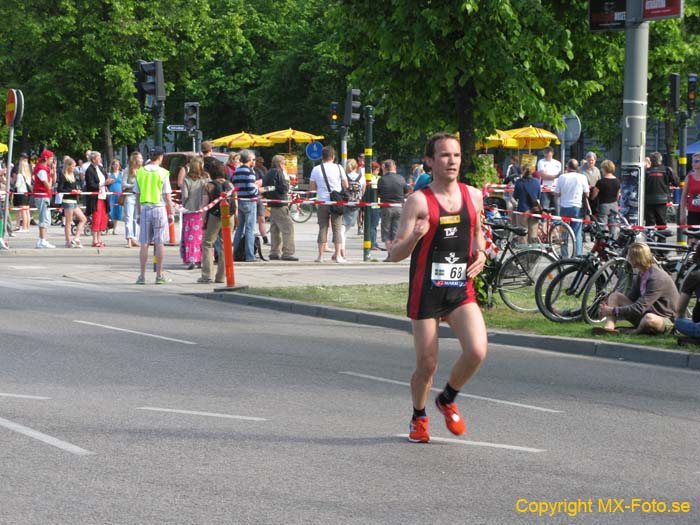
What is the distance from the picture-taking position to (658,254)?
13.8 metres

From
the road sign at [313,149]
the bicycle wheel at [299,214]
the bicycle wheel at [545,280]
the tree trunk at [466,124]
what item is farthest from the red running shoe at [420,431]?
the road sign at [313,149]

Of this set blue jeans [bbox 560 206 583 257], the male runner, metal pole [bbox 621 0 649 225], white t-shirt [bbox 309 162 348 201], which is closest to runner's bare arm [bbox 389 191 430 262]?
the male runner

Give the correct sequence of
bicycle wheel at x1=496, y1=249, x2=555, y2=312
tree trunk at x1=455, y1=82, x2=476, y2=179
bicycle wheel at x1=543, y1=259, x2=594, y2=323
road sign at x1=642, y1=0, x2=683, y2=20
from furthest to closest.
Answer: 1. tree trunk at x1=455, y1=82, x2=476, y2=179
2. bicycle wheel at x1=496, y1=249, x2=555, y2=312
3. bicycle wheel at x1=543, y1=259, x2=594, y2=323
4. road sign at x1=642, y1=0, x2=683, y2=20

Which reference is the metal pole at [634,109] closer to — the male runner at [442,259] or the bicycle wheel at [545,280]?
the bicycle wheel at [545,280]

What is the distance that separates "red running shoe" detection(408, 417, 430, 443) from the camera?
7.50 m

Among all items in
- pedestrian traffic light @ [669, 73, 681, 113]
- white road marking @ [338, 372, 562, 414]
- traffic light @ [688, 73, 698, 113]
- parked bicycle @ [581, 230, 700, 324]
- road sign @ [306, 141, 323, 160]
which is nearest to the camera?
white road marking @ [338, 372, 562, 414]

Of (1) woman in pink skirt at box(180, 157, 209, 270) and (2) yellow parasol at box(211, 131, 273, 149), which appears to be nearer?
(1) woman in pink skirt at box(180, 157, 209, 270)

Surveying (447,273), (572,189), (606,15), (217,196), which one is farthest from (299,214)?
(447,273)

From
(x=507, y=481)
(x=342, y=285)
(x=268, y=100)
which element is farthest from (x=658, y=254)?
(x=268, y=100)

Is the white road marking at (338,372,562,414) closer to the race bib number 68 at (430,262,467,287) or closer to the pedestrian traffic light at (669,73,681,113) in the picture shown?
the race bib number 68 at (430,262,467,287)

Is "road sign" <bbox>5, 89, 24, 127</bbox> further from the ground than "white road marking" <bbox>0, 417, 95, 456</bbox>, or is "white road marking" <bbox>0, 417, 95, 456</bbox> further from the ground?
"road sign" <bbox>5, 89, 24, 127</bbox>

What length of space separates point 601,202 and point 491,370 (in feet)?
39.8

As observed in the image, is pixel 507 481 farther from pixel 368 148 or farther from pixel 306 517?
pixel 368 148

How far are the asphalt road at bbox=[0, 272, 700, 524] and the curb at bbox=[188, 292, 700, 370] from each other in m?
0.33
